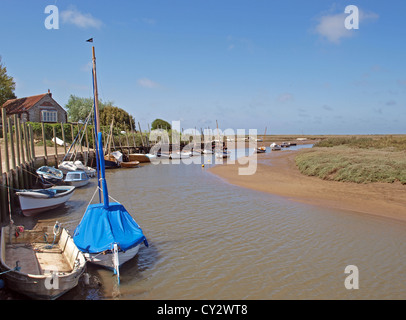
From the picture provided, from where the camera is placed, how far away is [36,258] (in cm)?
905

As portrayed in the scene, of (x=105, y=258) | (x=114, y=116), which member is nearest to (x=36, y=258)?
(x=105, y=258)

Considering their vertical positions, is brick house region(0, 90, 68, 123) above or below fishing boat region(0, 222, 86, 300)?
above

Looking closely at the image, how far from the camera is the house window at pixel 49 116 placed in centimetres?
4931

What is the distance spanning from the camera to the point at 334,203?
1838cm

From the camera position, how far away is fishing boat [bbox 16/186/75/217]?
46.9ft

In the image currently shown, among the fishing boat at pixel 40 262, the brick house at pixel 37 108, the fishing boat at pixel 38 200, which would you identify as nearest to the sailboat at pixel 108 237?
the fishing boat at pixel 40 262

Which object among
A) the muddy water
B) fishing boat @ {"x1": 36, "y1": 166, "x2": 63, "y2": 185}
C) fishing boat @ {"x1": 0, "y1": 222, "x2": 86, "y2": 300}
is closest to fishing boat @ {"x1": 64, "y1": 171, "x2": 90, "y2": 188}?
fishing boat @ {"x1": 36, "y1": 166, "x2": 63, "y2": 185}

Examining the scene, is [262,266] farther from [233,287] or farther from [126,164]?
[126,164]

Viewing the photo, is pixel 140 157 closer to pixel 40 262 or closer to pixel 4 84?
pixel 4 84

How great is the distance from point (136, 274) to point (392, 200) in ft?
50.8

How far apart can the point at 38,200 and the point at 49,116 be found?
40.2 meters

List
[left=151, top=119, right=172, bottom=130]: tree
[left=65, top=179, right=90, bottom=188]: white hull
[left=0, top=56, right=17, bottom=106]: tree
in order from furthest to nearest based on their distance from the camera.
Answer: [left=151, top=119, right=172, bottom=130]: tree
[left=0, top=56, right=17, bottom=106]: tree
[left=65, top=179, right=90, bottom=188]: white hull

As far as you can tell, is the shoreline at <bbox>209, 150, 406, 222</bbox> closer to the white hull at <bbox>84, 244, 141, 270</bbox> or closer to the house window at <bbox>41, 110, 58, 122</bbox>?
the white hull at <bbox>84, 244, 141, 270</bbox>

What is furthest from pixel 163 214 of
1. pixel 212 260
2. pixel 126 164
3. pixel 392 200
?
pixel 126 164
